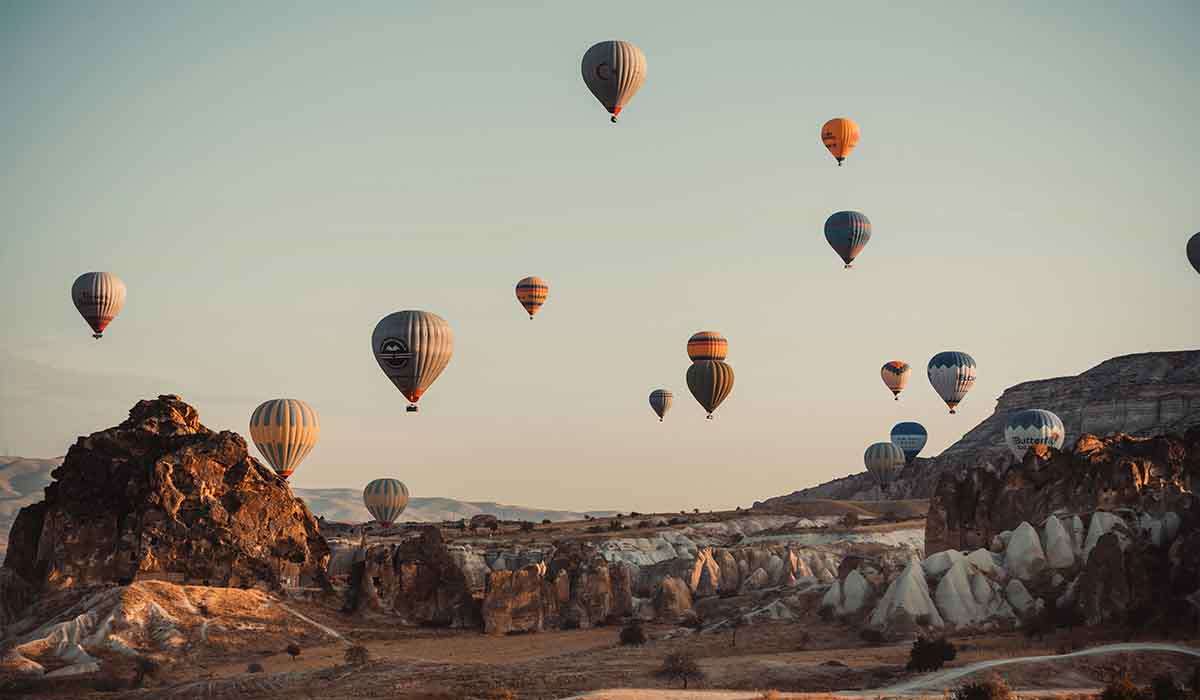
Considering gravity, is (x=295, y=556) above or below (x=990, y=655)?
above

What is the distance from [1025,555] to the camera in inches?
3187

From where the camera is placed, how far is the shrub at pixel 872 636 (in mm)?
76812

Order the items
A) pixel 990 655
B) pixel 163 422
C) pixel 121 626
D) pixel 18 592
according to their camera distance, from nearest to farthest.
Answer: pixel 990 655 < pixel 121 626 < pixel 18 592 < pixel 163 422

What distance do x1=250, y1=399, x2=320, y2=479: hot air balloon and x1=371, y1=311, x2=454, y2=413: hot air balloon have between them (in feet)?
29.2

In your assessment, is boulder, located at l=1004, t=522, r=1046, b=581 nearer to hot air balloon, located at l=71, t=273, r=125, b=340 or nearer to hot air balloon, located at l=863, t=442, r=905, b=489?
hot air balloon, located at l=71, t=273, r=125, b=340

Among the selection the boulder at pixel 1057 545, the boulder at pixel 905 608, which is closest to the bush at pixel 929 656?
the boulder at pixel 905 608

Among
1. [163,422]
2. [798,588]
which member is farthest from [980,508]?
[163,422]

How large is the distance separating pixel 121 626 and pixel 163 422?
16.4 meters

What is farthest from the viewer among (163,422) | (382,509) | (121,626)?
→ (382,509)

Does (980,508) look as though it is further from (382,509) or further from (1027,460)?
(382,509)

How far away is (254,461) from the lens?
93.4m

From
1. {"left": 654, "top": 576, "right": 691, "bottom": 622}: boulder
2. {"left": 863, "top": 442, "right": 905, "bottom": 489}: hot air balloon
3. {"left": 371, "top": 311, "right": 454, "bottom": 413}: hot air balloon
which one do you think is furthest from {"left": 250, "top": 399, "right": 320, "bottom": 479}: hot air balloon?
{"left": 863, "top": 442, "right": 905, "bottom": 489}: hot air balloon

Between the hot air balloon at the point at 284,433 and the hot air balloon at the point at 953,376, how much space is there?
3122 inches

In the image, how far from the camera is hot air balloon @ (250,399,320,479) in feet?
345
